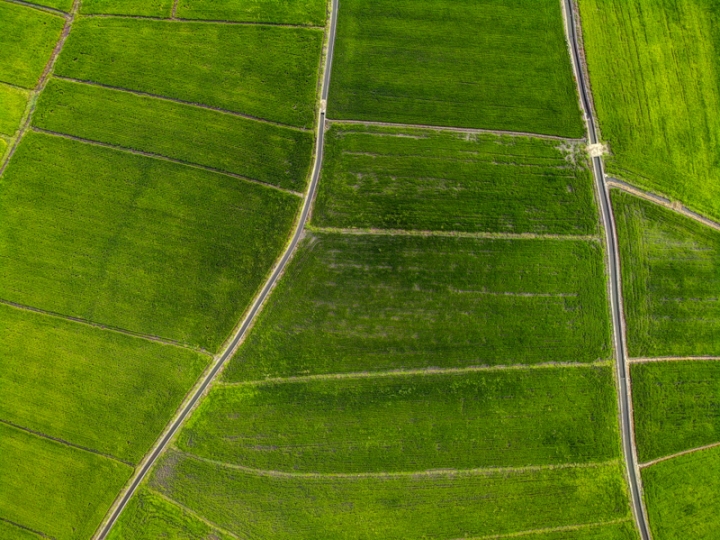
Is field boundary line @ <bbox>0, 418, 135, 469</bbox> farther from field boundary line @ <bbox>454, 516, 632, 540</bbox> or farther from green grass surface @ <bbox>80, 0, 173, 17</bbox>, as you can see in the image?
green grass surface @ <bbox>80, 0, 173, 17</bbox>

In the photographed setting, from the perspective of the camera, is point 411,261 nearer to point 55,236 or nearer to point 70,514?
point 55,236

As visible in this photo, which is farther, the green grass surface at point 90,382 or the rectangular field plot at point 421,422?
the green grass surface at point 90,382

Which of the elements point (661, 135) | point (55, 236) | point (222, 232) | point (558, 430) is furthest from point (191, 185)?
point (661, 135)

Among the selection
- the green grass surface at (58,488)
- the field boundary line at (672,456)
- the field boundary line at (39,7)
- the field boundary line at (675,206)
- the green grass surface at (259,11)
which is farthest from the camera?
A: the field boundary line at (39,7)

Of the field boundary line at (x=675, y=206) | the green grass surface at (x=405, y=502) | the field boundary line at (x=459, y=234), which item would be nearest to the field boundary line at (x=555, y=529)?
the green grass surface at (x=405, y=502)

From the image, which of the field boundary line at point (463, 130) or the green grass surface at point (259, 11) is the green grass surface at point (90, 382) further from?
the green grass surface at point (259, 11)

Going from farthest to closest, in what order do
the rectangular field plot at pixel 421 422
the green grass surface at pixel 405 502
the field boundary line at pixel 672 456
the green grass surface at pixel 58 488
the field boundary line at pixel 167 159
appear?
the field boundary line at pixel 167 159 → the green grass surface at pixel 58 488 → the field boundary line at pixel 672 456 → the rectangular field plot at pixel 421 422 → the green grass surface at pixel 405 502

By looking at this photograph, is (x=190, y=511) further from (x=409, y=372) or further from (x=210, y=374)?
(x=409, y=372)
